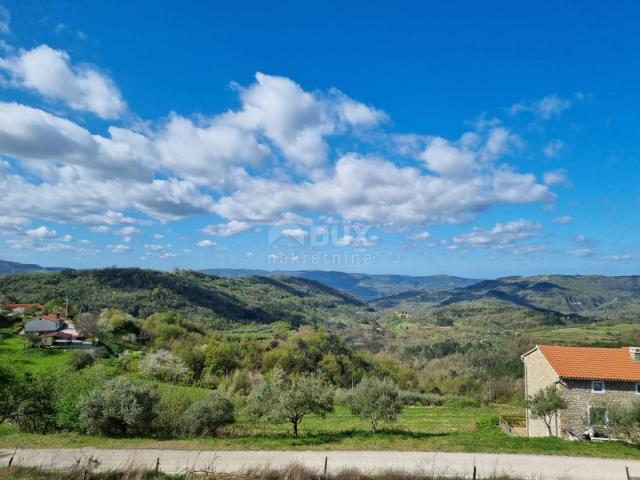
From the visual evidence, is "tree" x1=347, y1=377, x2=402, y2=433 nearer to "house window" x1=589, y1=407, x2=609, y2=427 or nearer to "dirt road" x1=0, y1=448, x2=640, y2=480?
"dirt road" x1=0, y1=448, x2=640, y2=480

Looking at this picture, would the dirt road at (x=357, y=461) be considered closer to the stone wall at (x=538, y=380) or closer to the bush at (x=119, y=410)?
the bush at (x=119, y=410)

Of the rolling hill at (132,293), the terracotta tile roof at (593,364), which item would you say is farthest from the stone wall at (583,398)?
the rolling hill at (132,293)

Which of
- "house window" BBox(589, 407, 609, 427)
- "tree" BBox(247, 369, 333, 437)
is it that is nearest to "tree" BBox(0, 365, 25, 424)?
"tree" BBox(247, 369, 333, 437)

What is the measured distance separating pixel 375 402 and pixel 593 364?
45.4ft

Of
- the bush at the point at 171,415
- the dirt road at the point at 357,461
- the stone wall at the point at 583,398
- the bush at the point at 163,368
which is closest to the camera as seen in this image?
the dirt road at the point at 357,461

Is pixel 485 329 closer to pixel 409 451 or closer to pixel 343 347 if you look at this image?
pixel 343 347

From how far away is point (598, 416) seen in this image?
23.2 meters

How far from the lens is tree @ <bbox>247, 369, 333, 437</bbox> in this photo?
2073 centimetres

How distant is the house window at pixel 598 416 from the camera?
900 inches

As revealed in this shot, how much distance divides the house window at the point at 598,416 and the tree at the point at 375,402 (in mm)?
10941

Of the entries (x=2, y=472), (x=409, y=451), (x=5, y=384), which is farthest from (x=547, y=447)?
(x=5, y=384)

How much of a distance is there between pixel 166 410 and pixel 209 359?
40075 mm

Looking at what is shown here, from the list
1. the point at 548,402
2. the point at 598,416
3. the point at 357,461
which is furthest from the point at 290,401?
the point at 598,416

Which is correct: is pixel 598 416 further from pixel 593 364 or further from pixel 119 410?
pixel 119 410
